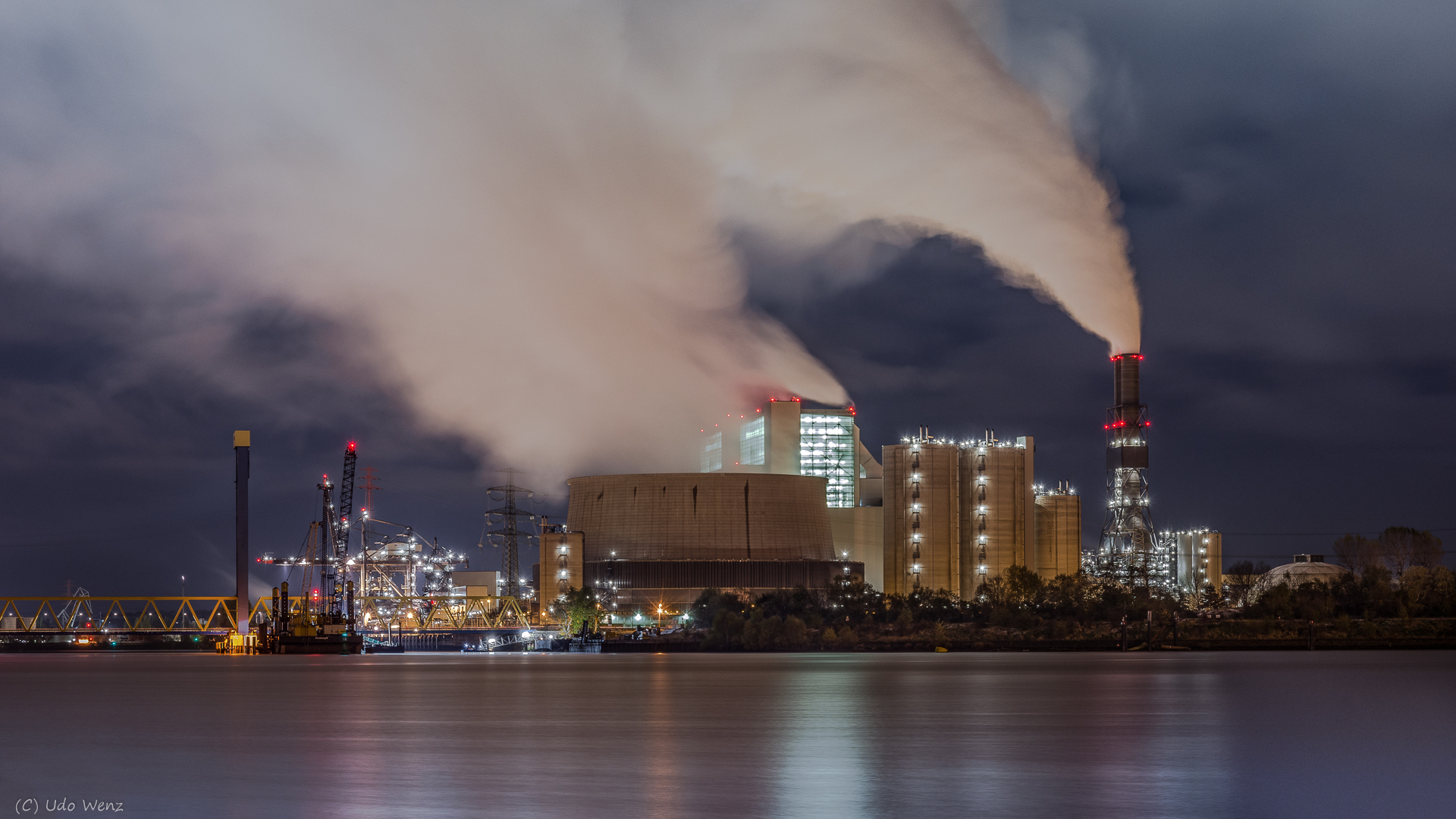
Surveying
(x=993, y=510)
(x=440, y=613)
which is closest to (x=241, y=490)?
(x=440, y=613)

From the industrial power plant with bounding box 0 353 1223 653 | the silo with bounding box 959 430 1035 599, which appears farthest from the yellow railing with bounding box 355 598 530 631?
the silo with bounding box 959 430 1035 599

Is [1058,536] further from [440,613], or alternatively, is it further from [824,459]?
[440,613]

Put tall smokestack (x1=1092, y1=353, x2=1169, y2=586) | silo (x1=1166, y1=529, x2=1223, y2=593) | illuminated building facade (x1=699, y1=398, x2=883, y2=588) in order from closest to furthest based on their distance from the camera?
tall smokestack (x1=1092, y1=353, x2=1169, y2=586) → illuminated building facade (x1=699, y1=398, x2=883, y2=588) → silo (x1=1166, y1=529, x2=1223, y2=593)

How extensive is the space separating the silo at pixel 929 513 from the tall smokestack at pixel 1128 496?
1428cm

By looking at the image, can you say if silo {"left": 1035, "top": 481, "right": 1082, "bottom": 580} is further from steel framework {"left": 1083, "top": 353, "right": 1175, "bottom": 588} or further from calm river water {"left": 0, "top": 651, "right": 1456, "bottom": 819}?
calm river water {"left": 0, "top": 651, "right": 1456, "bottom": 819}

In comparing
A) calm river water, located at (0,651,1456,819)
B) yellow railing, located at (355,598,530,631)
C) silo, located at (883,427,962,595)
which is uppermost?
silo, located at (883,427,962,595)

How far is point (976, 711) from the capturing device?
4819cm

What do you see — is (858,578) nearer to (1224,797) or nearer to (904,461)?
(904,461)

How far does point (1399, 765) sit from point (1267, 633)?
86214mm

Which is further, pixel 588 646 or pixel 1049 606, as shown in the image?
pixel 588 646

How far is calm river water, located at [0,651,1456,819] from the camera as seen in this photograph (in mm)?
26406

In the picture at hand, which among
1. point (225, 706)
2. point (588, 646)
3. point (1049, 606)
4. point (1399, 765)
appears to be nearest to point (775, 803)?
point (1399, 765)

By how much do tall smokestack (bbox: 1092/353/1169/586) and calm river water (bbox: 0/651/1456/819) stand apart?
129 ft

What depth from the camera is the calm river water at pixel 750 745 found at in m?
26.4
